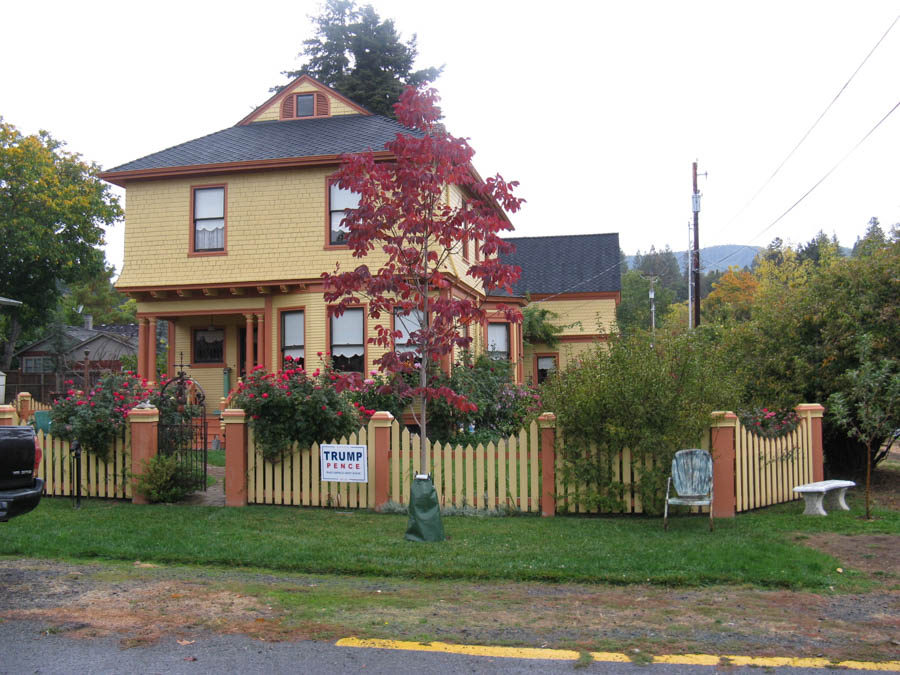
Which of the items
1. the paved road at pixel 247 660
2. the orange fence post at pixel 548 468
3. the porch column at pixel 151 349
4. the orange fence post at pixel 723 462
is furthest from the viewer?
the porch column at pixel 151 349

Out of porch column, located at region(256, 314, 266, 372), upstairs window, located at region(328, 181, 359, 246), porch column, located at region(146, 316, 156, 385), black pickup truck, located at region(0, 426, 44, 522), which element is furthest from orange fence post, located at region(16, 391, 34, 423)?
black pickup truck, located at region(0, 426, 44, 522)

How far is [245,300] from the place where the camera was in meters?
18.2

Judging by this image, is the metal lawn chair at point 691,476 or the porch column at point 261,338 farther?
the porch column at point 261,338

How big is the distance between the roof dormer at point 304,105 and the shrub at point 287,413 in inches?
462

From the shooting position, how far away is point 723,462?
9641 millimetres

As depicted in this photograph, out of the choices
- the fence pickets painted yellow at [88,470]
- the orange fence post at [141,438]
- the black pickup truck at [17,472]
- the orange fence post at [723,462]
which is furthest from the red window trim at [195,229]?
the orange fence post at [723,462]

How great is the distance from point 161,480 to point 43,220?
1135 inches

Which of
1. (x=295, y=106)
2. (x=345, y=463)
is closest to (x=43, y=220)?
(x=295, y=106)

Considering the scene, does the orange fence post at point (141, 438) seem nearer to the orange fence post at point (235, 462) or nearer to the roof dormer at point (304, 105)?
the orange fence post at point (235, 462)

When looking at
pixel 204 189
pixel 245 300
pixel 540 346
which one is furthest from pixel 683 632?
pixel 540 346

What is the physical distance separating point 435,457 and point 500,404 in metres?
5.75

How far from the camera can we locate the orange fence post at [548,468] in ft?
32.1

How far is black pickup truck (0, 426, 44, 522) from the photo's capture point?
22.8ft

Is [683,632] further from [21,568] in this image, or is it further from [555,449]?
[21,568]
